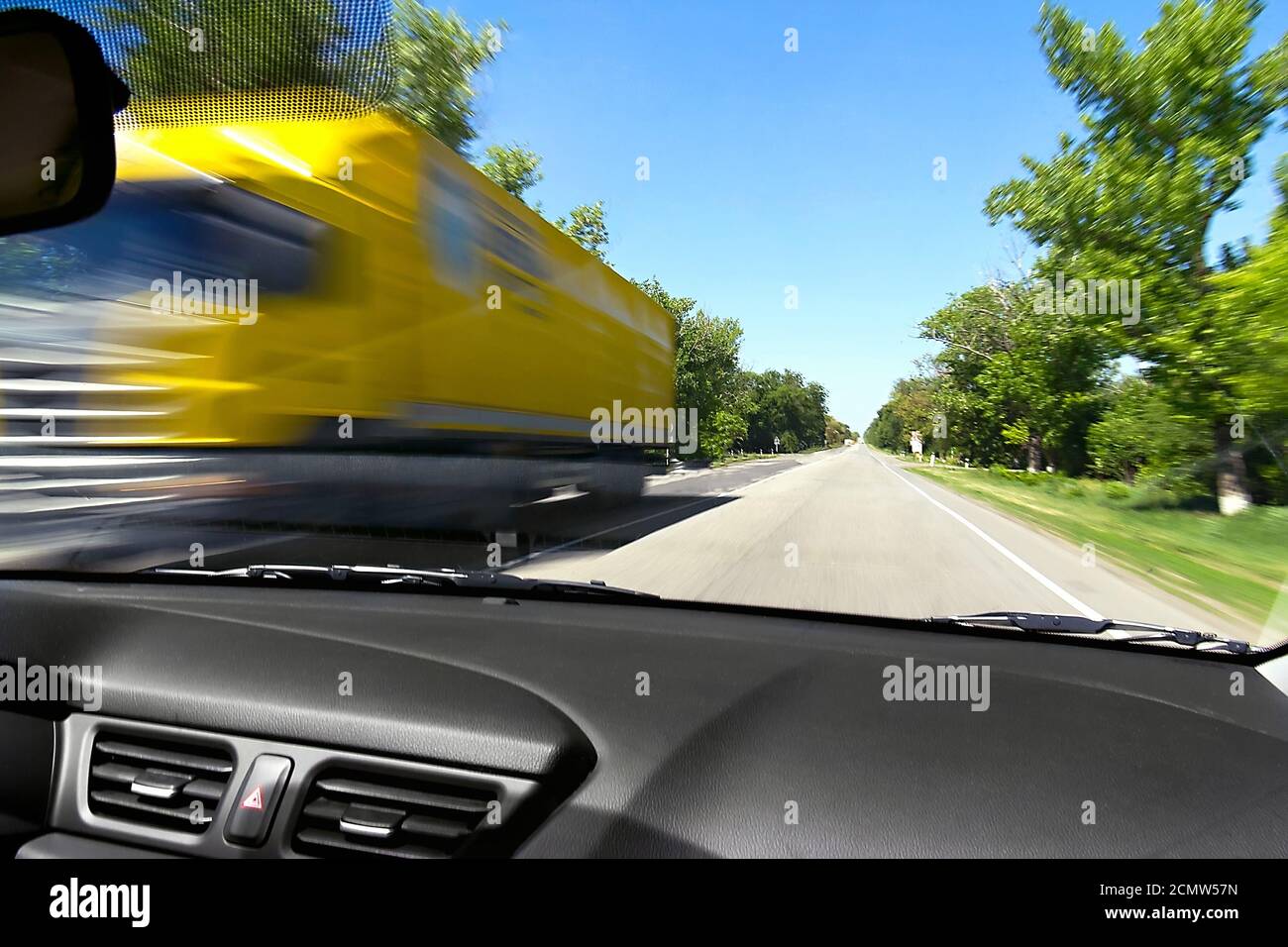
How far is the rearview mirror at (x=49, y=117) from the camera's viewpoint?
6.25 feet

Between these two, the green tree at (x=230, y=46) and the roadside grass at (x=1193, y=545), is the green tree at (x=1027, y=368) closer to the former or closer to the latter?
the roadside grass at (x=1193, y=545)

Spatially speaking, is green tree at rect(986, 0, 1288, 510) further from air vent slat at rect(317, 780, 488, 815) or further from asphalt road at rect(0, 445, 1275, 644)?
air vent slat at rect(317, 780, 488, 815)

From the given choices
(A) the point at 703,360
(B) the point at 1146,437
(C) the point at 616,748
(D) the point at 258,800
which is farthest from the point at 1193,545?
(A) the point at 703,360

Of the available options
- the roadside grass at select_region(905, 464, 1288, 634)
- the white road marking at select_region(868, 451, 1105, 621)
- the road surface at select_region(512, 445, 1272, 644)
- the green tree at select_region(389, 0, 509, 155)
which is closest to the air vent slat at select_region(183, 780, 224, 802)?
the road surface at select_region(512, 445, 1272, 644)

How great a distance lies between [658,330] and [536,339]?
7.98 metres

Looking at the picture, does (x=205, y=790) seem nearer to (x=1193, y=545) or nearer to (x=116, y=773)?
(x=116, y=773)

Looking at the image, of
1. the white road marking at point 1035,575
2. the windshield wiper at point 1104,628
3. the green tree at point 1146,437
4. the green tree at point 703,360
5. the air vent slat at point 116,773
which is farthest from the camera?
the green tree at point 703,360

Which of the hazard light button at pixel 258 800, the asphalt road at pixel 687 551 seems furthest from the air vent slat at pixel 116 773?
the asphalt road at pixel 687 551

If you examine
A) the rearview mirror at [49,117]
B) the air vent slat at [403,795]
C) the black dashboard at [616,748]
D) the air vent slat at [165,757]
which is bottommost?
the air vent slat at [403,795]

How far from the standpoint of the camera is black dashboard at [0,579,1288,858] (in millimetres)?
1985

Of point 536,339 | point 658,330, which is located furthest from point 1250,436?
point 658,330

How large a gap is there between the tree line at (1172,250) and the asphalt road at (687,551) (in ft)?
4.02

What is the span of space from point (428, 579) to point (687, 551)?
16.7 ft
